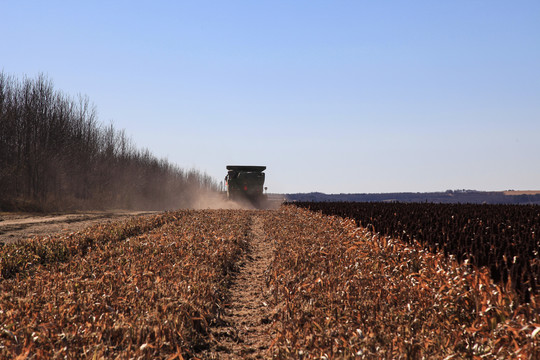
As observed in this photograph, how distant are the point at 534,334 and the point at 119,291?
503 centimetres

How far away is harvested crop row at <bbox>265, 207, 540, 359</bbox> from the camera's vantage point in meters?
4.41

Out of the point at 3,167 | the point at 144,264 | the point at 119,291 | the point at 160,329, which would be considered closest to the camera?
the point at 160,329

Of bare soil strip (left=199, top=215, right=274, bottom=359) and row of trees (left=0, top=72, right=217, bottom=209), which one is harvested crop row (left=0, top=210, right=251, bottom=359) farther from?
row of trees (left=0, top=72, right=217, bottom=209)

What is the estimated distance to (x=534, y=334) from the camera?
4059mm

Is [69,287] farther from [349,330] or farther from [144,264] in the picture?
[349,330]

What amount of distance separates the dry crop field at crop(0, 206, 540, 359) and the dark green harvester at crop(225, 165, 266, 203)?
29.2 metres

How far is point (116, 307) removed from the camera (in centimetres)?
562

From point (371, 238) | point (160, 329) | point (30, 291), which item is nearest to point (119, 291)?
point (30, 291)

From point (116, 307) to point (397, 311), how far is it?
3.51 meters

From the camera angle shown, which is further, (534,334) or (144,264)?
(144,264)

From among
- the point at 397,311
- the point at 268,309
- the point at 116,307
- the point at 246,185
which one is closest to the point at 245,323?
the point at 268,309

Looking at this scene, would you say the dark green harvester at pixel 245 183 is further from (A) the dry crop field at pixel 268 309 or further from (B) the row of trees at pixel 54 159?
(A) the dry crop field at pixel 268 309

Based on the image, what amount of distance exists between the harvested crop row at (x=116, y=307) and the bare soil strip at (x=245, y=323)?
0.71 feet

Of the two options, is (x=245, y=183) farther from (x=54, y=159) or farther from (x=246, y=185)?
(x=54, y=159)
